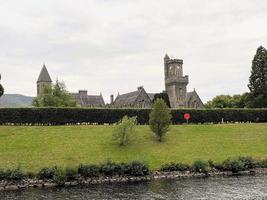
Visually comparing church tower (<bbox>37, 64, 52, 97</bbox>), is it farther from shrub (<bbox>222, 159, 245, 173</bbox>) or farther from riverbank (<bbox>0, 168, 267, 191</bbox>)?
riverbank (<bbox>0, 168, 267, 191</bbox>)

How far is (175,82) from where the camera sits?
129 metres

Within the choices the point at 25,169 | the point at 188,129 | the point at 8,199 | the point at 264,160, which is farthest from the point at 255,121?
the point at 8,199

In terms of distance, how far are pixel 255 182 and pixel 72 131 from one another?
91.1 feet

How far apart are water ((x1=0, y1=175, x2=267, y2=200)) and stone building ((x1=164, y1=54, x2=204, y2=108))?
3278 inches

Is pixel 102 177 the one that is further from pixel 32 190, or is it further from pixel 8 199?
pixel 8 199

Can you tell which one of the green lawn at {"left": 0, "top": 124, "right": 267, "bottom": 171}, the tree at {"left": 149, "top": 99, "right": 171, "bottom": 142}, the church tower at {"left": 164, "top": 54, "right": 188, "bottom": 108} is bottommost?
the green lawn at {"left": 0, "top": 124, "right": 267, "bottom": 171}

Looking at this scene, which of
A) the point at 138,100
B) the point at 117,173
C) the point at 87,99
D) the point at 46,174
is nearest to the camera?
the point at 46,174

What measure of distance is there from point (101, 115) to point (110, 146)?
1351 centimetres

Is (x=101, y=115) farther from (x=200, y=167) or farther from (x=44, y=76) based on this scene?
(x=44, y=76)

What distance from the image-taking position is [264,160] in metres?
51.6

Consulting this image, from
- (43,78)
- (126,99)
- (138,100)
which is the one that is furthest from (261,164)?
(43,78)

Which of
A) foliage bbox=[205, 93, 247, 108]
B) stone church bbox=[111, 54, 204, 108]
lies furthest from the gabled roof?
foliage bbox=[205, 93, 247, 108]

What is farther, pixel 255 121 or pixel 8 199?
pixel 255 121

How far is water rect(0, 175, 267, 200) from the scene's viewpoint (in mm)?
34156
